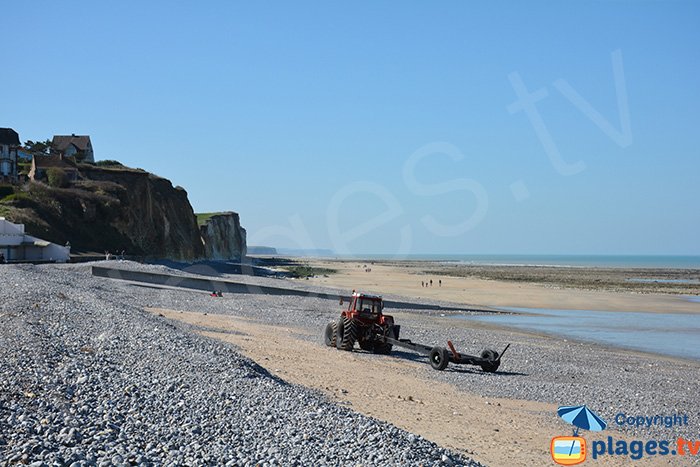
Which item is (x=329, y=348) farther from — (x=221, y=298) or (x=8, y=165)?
(x=8, y=165)

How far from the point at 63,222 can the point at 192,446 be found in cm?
5389

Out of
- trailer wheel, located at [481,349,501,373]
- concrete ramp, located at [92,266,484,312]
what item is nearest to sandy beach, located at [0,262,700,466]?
trailer wheel, located at [481,349,501,373]

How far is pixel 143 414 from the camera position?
358 inches

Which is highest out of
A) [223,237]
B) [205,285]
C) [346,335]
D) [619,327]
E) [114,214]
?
[223,237]

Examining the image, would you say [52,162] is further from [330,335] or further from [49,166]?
[330,335]

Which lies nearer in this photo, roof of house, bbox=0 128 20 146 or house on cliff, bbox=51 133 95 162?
roof of house, bbox=0 128 20 146

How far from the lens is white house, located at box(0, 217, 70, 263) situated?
44625 mm

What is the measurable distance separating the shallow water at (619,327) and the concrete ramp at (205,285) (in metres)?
4.23

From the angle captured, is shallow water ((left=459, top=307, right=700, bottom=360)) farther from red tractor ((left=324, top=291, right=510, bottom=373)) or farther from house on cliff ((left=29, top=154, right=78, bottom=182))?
house on cliff ((left=29, top=154, right=78, bottom=182))

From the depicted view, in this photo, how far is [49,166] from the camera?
67.8 meters

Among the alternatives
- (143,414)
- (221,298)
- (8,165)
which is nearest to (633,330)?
(221,298)

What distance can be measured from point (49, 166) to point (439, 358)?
6020 centimetres

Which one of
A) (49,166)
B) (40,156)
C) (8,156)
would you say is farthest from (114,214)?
(8,156)

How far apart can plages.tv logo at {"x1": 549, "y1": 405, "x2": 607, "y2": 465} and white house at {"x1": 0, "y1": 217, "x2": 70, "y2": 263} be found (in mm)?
41087
